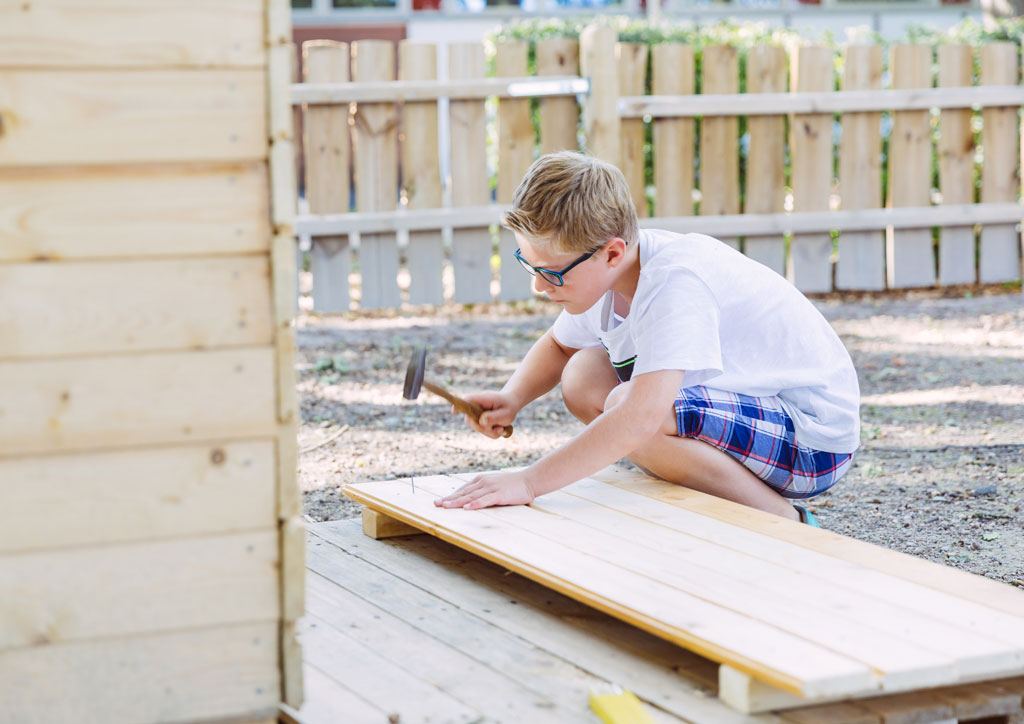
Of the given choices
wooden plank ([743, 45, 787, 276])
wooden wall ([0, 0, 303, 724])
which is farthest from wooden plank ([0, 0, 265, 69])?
wooden plank ([743, 45, 787, 276])

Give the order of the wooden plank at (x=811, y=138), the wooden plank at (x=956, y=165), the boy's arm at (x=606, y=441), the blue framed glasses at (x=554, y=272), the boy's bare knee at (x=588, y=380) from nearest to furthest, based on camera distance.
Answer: the boy's arm at (x=606, y=441)
the blue framed glasses at (x=554, y=272)
the boy's bare knee at (x=588, y=380)
the wooden plank at (x=811, y=138)
the wooden plank at (x=956, y=165)

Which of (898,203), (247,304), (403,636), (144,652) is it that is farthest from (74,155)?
(898,203)

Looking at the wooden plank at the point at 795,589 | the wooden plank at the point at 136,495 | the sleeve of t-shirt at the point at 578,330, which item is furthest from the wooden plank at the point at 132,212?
the sleeve of t-shirt at the point at 578,330

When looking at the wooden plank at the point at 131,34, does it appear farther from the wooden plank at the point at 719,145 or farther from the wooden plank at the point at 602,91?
the wooden plank at the point at 719,145

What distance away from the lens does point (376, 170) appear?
22.9 feet

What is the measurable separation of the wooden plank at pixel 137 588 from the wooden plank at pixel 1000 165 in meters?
7.01

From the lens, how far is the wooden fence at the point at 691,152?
6930 millimetres

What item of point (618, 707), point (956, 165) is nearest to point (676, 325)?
point (618, 707)

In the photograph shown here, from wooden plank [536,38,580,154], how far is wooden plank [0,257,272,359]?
5.50 m

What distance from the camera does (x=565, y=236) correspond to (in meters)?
2.73

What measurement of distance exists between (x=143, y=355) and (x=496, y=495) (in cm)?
124

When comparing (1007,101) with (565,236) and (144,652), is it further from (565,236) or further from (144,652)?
(144,652)

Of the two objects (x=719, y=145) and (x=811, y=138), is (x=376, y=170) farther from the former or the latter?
(x=811, y=138)

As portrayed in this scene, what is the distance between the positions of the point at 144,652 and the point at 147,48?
92 cm
